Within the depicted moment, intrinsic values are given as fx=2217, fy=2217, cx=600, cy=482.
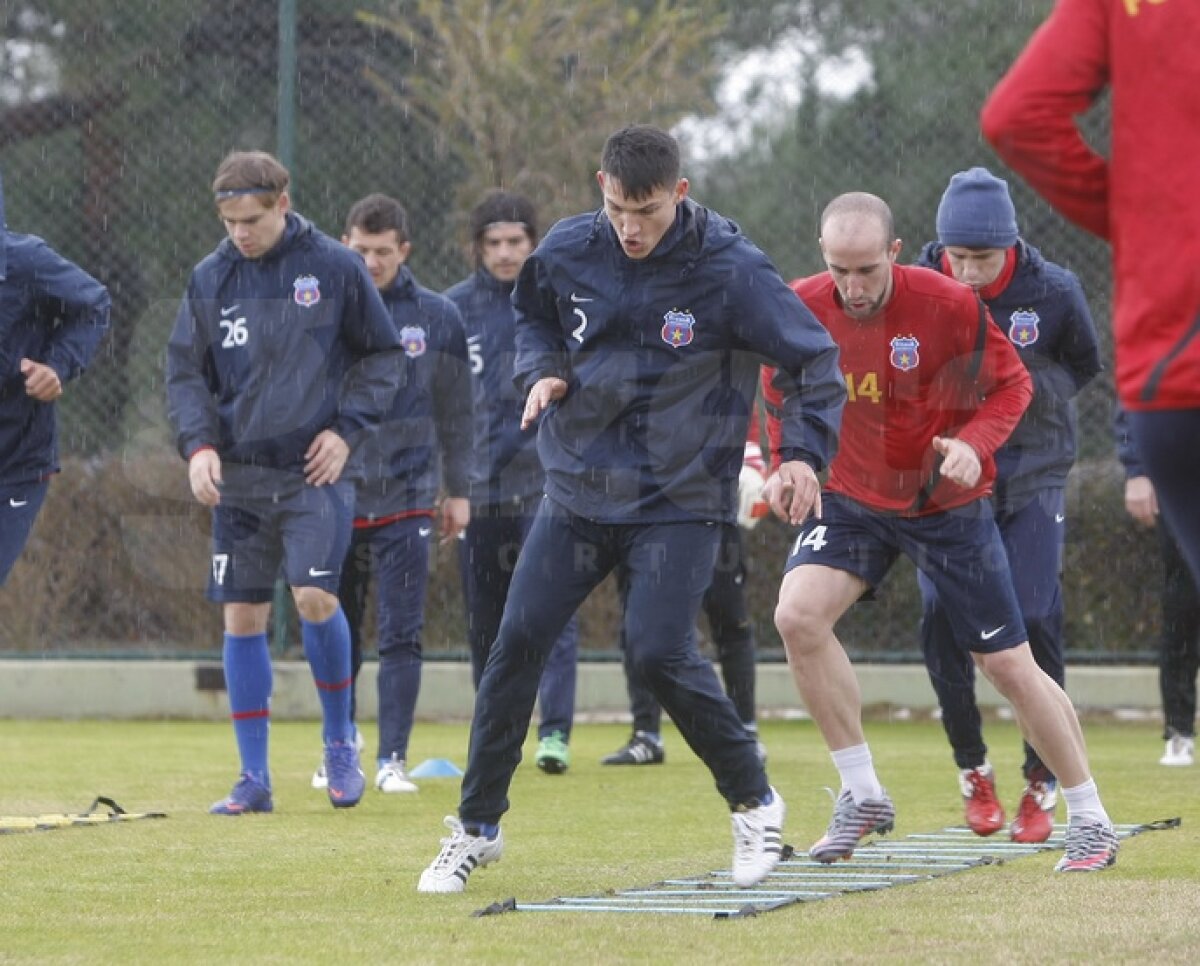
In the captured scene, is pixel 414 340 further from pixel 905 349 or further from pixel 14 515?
pixel 905 349

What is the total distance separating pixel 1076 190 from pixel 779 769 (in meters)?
5.70

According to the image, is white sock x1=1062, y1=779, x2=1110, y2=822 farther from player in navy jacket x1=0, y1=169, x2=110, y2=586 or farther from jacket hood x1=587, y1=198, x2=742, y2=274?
player in navy jacket x1=0, y1=169, x2=110, y2=586

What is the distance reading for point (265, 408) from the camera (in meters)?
7.64

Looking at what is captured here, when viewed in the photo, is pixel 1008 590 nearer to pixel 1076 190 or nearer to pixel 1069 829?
pixel 1069 829

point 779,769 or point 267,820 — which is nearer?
point 267,820

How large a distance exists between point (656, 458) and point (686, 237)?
1.84 feet

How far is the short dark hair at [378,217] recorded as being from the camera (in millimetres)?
8891

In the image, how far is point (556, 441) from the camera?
571 centimetres

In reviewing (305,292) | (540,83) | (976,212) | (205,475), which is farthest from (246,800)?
(540,83)

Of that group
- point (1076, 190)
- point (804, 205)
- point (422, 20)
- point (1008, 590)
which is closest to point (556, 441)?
point (1008, 590)

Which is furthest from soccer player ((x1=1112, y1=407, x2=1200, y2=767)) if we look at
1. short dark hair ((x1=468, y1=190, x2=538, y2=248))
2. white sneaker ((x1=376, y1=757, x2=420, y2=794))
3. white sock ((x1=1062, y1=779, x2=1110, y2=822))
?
white sock ((x1=1062, y1=779, x2=1110, y2=822))

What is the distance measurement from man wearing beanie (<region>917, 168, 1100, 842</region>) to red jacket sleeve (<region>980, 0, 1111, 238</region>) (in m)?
2.91

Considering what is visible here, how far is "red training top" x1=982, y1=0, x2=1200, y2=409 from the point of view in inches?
146

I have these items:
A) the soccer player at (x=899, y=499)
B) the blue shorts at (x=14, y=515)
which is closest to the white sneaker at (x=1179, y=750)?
the soccer player at (x=899, y=499)
